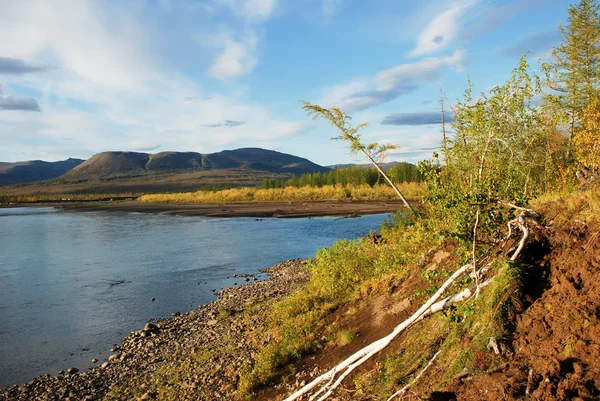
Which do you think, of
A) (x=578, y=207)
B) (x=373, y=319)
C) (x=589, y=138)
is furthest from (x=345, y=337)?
(x=589, y=138)

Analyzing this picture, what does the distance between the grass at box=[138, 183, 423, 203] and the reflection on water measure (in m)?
27.4

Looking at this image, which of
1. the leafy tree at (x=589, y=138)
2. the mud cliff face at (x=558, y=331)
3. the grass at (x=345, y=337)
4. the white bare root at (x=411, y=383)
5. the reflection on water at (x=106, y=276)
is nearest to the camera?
the mud cliff face at (x=558, y=331)

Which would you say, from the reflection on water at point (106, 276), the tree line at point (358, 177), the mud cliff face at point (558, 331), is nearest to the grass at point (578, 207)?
the mud cliff face at point (558, 331)

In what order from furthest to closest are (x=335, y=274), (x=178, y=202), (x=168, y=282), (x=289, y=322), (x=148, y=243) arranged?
(x=178, y=202)
(x=148, y=243)
(x=168, y=282)
(x=335, y=274)
(x=289, y=322)

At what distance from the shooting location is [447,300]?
5961mm

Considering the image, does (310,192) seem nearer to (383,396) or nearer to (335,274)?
(335,274)

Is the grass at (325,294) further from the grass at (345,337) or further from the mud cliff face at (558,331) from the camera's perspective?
the mud cliff face at (558,331)

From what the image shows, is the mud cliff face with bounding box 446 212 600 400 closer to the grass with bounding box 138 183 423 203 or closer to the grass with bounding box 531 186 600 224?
the grass with bounding box 531 186 600 224

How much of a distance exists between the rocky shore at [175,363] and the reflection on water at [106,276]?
838mm

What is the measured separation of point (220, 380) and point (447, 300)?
5238mm

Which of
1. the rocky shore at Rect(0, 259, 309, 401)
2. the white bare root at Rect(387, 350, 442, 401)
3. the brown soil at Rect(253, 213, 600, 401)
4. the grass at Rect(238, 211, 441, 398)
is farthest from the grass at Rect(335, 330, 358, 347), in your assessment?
the white bare root at Rect(387, 350, 442, 401)

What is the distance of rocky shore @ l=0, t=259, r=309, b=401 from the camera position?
361 inches

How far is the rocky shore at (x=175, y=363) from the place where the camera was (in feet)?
30.1

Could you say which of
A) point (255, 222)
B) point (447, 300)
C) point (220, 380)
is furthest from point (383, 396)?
point (255, 222)
